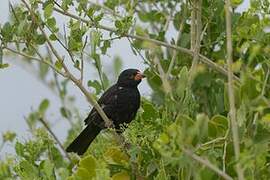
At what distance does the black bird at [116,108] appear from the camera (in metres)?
4.29

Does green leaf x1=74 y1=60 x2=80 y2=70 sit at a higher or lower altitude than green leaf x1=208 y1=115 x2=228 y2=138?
higher

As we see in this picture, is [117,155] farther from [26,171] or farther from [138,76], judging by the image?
[138,76]

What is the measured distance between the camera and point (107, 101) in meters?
4.54

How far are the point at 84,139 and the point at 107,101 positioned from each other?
1.08 ft

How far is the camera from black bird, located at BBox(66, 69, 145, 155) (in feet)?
14.1

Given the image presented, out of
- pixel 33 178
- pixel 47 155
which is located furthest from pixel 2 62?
pixel 47 155

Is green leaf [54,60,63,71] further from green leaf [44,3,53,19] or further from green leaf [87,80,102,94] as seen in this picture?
green leaf [87,80,102,94]

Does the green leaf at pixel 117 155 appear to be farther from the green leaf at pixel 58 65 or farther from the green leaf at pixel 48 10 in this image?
the green leaf at pixel 48 10

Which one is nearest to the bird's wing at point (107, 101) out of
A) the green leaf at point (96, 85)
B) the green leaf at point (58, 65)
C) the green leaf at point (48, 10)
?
the green leaf at point (96, 85)

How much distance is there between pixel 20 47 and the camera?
305 cm

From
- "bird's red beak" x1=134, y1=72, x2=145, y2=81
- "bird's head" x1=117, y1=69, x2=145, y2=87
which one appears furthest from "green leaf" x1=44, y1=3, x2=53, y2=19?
"bird's head" x1=117, y1=69, x2=145, y2=87

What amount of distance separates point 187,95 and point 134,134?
436mm

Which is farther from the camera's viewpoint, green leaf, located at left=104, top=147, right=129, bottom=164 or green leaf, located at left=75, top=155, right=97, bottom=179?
green leaf, located at left=104, top=147, right=129, bottom=164

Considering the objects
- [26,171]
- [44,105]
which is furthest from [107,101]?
[26,171]
